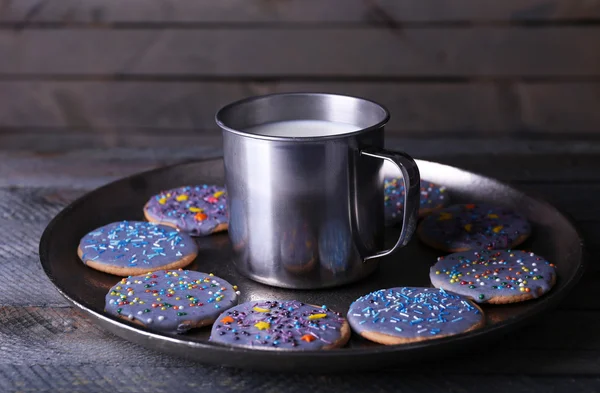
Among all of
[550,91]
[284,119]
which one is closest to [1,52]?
[284,119]

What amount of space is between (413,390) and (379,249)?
247 mm

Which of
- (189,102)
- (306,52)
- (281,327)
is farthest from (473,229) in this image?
(189,102)

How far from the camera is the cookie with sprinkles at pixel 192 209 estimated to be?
1.13 meters

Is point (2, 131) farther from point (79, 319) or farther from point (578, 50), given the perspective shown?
point (578, 50)

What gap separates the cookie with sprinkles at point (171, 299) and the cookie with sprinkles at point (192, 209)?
0.50 ft

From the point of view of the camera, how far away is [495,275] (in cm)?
95

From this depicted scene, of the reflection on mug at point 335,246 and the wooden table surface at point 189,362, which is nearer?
the wooden table surface at point 189,362

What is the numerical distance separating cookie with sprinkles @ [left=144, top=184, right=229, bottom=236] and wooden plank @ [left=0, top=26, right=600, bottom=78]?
0.82m

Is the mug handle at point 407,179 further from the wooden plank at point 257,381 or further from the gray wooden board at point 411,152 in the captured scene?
the gray wooden board at point 411,152

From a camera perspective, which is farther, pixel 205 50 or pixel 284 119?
pixel 205 50

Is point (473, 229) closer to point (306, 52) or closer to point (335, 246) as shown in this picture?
point (335, 246)

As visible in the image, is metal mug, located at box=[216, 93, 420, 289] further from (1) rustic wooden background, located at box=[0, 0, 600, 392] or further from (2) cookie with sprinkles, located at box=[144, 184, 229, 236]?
(1) rustic wooden background, located at box=[0, 0, 600, 392]

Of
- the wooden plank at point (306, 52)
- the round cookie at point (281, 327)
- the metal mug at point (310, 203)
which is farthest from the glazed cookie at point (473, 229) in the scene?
the wooden plank at point (306, 52)

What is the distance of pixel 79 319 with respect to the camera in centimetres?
93
